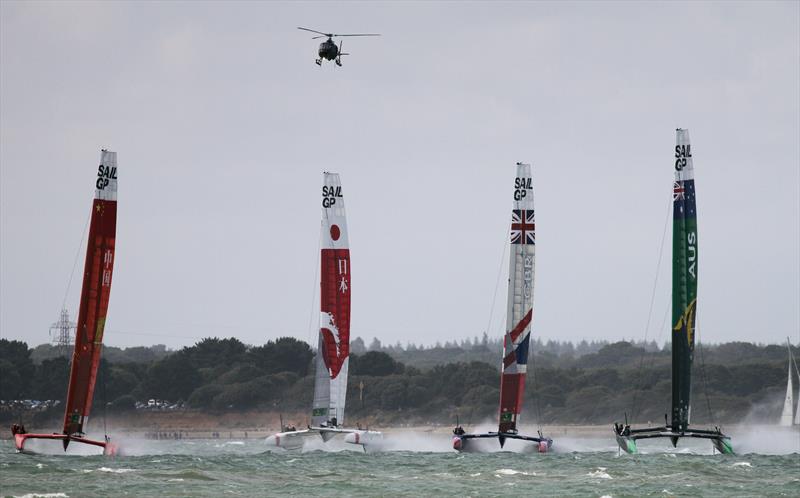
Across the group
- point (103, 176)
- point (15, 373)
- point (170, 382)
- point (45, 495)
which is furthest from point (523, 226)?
point (170, 382)

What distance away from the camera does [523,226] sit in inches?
3157

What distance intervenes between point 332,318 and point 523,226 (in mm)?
12183

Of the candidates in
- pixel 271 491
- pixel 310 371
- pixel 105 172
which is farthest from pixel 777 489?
pixel 310 371

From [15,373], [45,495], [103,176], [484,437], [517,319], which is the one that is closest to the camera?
[45,495]

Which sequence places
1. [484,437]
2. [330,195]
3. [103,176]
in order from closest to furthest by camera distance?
[103,176] → [484,437] → [330,195]

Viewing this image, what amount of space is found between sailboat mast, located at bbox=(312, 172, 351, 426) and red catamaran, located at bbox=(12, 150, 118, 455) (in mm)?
14973

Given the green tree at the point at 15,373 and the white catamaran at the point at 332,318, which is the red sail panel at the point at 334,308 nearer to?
the white catamaran at the point at 332,318

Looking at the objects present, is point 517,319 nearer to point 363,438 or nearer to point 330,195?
point 363,438

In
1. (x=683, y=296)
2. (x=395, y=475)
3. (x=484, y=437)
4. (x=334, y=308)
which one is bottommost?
(x=395, y=475)

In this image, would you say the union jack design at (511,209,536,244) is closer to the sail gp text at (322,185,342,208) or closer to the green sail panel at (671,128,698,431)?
the green sail panel at (671,128,698,431)

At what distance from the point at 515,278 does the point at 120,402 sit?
304ft

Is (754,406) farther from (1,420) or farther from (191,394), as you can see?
(1,420)

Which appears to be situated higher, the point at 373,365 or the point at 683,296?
the point at 373,365

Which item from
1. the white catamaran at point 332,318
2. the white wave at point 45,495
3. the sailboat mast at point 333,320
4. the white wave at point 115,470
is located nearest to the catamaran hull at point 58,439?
the white wave at point 115,470
